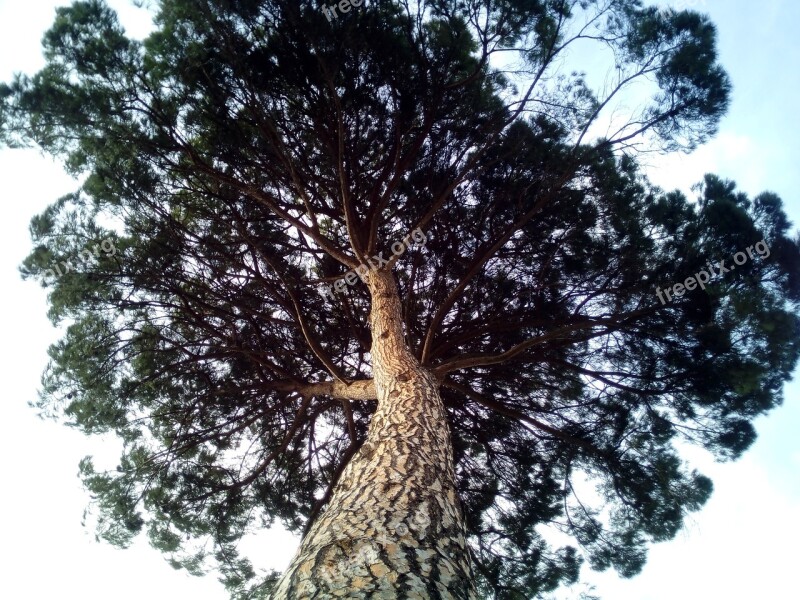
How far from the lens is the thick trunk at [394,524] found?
1.77 meters

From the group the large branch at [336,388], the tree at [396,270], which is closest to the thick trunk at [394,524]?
the tree at [396,270]

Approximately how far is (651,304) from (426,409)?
8.46 ft

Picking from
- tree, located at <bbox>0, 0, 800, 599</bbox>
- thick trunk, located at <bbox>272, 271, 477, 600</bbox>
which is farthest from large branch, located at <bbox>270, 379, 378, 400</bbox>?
thick trunk, located at <bbox>272, 271, 477, 600</bbox>

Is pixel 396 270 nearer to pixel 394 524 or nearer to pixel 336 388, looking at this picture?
pixel 336 388

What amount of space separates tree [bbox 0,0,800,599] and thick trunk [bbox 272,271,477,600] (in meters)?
0.12

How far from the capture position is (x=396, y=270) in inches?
232

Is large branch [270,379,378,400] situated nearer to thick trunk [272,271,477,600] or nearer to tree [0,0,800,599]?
tree [0,0,800,599]

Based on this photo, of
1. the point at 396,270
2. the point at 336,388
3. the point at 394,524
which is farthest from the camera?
the point at 396,270

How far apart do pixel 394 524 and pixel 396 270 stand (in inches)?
157

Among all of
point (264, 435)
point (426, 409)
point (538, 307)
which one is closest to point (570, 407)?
point (538, 307)

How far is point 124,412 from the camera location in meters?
5.39

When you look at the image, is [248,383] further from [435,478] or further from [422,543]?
[422,543]

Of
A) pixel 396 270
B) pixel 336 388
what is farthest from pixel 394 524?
pixel 396 270

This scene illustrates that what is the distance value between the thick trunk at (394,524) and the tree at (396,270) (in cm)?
12
